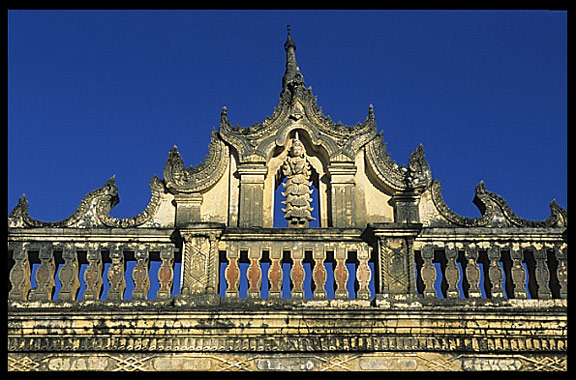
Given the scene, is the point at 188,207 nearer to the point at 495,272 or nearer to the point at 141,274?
the point at 141,274

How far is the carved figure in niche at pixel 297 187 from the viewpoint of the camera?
1408 centimetres

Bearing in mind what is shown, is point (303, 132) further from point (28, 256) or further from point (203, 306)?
point (28, 256)

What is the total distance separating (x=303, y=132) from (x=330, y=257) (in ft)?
7.67

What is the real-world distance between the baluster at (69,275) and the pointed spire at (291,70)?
4.69 m

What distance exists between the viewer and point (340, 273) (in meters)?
13.4

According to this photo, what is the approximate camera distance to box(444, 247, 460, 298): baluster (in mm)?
13219

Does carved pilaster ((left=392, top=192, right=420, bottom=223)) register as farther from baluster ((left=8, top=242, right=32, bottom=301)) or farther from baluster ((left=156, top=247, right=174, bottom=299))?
baluster ((left=8, top=242, right=32, bottom=301))

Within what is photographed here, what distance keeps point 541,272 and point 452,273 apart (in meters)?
1.34

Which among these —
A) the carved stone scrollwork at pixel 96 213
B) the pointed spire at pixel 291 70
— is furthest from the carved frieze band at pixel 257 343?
the pointed spire at pixel 291 70

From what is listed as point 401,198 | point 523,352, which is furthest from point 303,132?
point 523,352

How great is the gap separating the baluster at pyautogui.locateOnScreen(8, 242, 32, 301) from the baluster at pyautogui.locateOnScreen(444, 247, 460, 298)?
6207 mm

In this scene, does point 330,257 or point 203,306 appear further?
point 330,257

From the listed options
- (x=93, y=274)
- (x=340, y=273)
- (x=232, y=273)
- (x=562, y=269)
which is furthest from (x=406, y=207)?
(x=93, y=274)

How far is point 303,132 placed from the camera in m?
14.9
